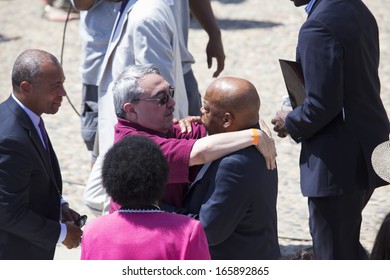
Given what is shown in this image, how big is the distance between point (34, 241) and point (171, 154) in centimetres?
80

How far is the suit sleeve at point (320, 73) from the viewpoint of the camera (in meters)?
4.31

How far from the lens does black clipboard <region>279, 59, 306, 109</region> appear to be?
4.51 meters

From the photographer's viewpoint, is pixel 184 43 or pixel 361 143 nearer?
pixel 361 143

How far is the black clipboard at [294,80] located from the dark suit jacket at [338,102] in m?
0.07

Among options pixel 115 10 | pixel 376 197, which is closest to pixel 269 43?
pixel 376 197

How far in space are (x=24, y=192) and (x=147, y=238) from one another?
1.06m

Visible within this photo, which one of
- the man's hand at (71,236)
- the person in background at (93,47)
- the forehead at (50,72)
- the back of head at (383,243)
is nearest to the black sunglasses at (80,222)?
the man's hand at (71,236)

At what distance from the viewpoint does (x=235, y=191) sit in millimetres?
3922

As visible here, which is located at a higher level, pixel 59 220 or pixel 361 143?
pixel 361 143

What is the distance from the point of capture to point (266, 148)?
13.1ft

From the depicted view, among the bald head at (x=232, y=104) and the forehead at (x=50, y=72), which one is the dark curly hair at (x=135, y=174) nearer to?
the bald head at (x=232, y=104)

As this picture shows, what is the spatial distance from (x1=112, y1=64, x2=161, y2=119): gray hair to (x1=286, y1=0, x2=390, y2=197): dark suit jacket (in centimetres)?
80

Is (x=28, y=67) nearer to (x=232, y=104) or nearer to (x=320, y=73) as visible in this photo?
(x=232, y=104)
